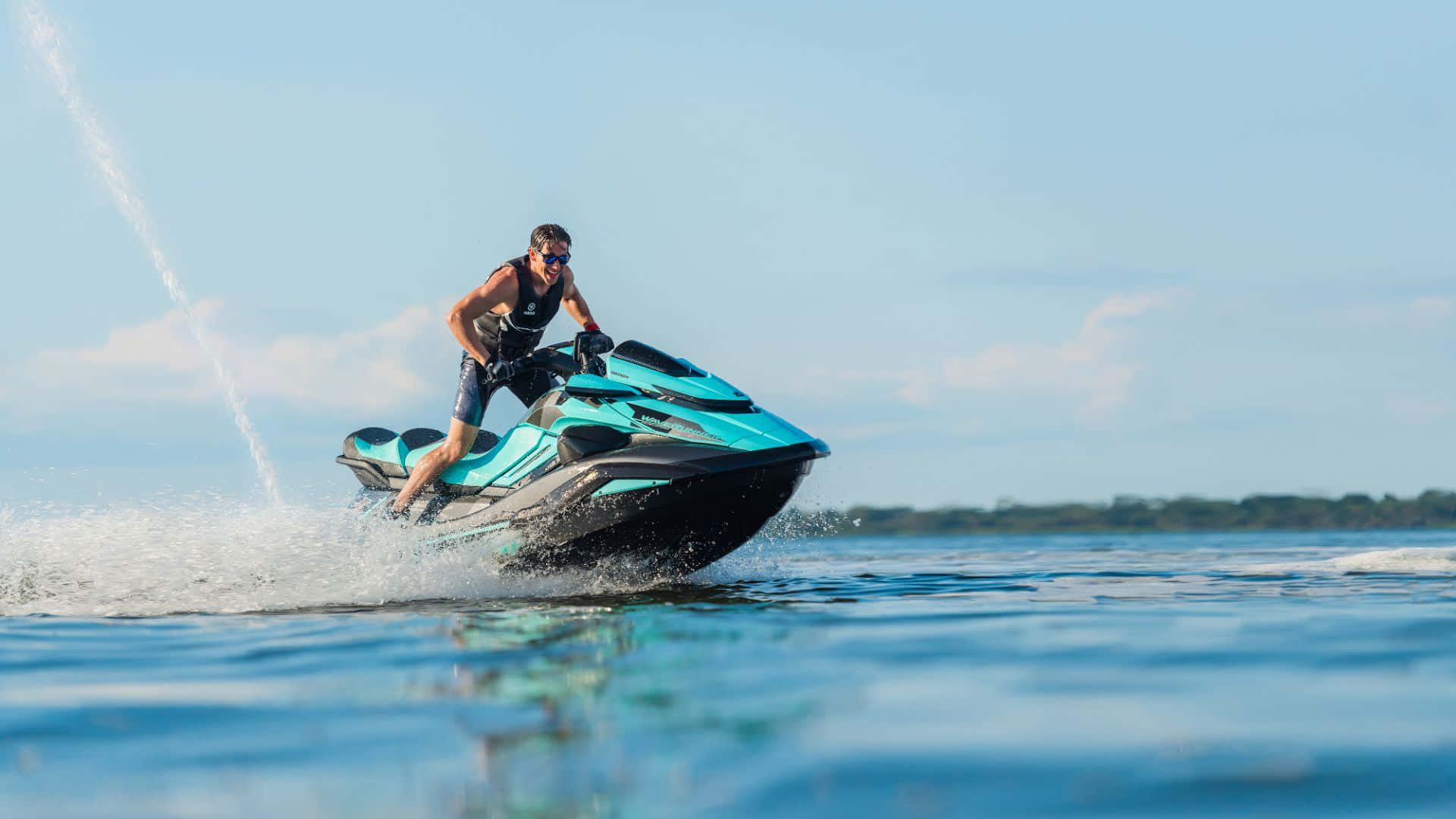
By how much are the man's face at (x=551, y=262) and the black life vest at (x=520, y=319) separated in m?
0.08

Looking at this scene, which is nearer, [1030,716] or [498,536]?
[1030,716]

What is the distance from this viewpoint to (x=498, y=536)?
24.5ft

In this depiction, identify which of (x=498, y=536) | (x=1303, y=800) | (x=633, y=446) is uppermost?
(x=633, y=446)

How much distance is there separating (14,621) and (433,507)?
2.30 m

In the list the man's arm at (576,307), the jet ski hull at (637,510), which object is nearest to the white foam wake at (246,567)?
the jet ski hull at (637,510)

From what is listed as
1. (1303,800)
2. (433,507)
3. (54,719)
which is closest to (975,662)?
(1303,800)

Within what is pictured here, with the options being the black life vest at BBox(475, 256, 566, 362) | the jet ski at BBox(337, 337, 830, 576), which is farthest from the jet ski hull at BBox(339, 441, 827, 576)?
the black life vest at BBox(475, 256, 566, 362)

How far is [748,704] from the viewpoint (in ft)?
11.2

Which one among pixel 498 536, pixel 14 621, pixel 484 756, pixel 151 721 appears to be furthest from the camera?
pixel 498 536

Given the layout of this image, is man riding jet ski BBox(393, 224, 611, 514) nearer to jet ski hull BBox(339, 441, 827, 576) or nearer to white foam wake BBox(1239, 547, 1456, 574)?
jet ski hull BBox(339, 441, 827, 576)

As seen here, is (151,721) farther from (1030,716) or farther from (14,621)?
(14,621)

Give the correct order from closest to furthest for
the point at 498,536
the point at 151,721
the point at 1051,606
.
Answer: the point at 151,721, the point at 1051,606, the point at 498,536

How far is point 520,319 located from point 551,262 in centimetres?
43

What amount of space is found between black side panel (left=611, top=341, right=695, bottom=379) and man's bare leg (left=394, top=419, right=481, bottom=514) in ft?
3.46
